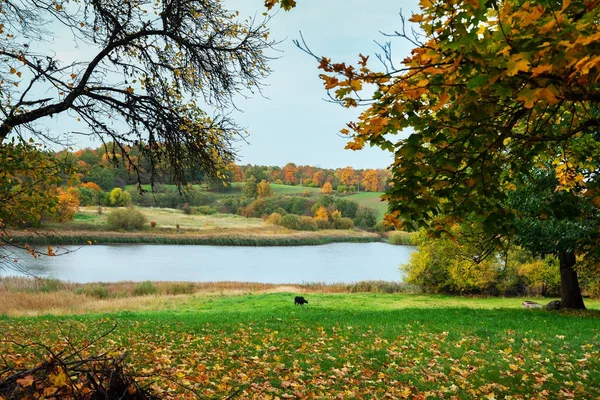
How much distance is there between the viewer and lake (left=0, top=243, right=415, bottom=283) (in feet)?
102

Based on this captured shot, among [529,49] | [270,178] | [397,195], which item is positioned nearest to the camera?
[529,49]

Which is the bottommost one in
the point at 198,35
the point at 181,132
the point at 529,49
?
the point at 529,49

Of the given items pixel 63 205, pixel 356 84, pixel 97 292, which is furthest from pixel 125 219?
pixel 356 84

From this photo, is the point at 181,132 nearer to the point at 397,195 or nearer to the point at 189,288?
the point at 397,195

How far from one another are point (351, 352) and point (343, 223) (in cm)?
6217

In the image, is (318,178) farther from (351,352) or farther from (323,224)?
(351,352)

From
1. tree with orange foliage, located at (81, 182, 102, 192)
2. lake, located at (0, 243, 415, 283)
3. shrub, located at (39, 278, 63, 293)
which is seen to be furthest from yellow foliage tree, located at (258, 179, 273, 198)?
shrub, located at (39, 278, 63, 293)

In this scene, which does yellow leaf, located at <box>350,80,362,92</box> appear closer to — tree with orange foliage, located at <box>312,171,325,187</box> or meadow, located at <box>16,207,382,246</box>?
meadow, located at <box>16,207,382,246</box>

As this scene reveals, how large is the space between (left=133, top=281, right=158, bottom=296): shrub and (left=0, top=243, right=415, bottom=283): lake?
6032 millimetres

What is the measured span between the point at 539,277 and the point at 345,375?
21453mm

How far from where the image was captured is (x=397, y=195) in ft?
11.5

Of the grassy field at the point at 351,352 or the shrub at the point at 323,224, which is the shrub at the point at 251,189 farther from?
the grassy field at the point at 351,352

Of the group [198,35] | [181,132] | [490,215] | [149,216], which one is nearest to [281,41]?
[198,35]

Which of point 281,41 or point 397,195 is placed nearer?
point 397,195
